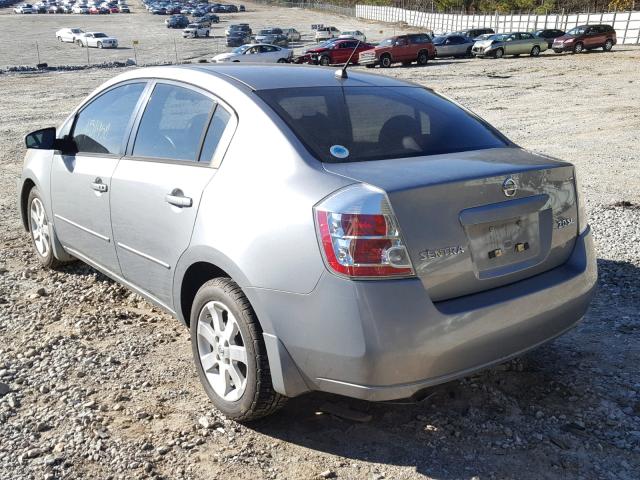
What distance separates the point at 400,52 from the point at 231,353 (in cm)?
3477

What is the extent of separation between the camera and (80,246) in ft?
15.4

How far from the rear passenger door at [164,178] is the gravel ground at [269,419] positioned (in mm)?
604

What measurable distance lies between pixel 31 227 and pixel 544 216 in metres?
4.41

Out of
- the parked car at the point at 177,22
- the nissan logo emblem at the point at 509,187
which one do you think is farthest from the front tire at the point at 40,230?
the parked car at the point at 177,22

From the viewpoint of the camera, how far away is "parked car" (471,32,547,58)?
3888cm

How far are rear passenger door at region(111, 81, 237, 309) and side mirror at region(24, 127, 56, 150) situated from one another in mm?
1023

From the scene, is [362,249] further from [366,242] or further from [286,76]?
[286,76]

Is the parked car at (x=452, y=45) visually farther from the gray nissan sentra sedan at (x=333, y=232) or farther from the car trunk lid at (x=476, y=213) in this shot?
the car trunk lid at (x=476, y=213)

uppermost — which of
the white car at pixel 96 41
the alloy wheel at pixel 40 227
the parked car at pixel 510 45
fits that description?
the alloy wheel at pixel 40 227

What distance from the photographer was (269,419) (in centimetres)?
333

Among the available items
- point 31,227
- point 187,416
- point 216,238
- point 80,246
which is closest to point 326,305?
point 216,238

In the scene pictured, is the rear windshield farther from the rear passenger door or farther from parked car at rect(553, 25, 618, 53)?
parked car at rect(553, 25, 618, 53)

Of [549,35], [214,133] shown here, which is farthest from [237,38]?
[214,133]

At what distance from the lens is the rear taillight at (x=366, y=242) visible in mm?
2678
